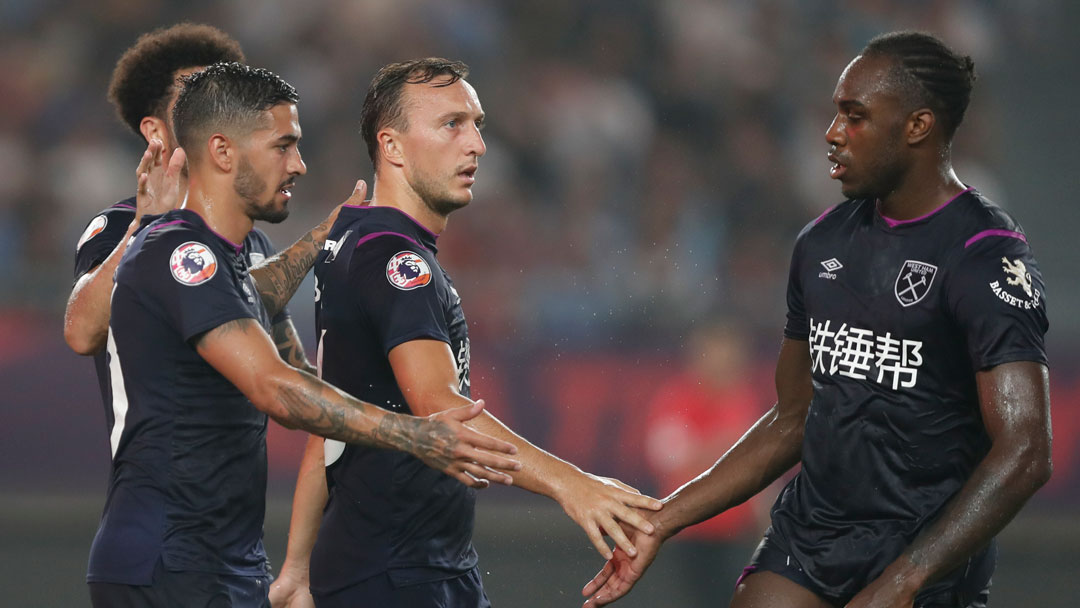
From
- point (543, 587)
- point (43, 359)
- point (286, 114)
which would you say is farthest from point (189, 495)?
point (43, 359)

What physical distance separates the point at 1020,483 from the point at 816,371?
0.73m

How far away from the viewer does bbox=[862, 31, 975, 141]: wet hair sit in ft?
12.1

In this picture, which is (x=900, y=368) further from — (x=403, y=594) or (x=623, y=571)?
(x=403, y=594)

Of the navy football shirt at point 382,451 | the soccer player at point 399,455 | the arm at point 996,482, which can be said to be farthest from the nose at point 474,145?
the arm at point 996,482

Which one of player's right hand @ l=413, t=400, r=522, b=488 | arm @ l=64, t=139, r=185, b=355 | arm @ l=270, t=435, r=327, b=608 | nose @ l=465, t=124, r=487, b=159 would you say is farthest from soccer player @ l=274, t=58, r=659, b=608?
arm @ l=64, t=139, r=185, b=355

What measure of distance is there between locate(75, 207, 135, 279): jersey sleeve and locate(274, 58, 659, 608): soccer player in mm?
775

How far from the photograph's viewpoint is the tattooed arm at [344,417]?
3.20m

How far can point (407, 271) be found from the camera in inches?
141

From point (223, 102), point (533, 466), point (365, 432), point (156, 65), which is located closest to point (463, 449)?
point (365, 432)

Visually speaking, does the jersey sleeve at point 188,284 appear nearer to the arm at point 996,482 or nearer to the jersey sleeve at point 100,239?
the jersey sleeve at point 100,239

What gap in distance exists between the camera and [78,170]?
9.98 meters

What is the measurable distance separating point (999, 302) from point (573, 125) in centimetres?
754

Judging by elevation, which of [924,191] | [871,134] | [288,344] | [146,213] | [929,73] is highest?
[929,73]

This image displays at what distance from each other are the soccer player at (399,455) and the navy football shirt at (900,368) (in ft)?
1.93
